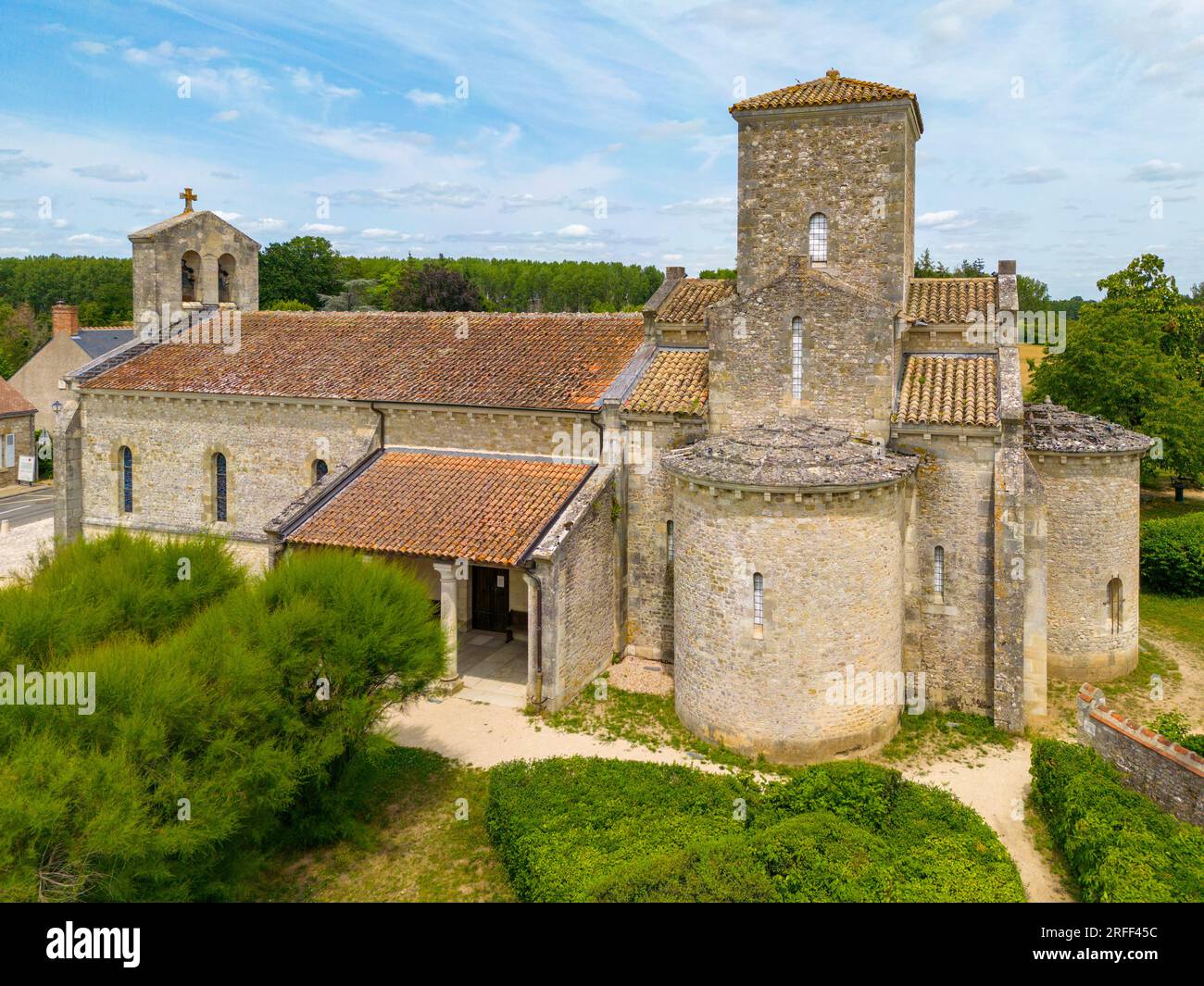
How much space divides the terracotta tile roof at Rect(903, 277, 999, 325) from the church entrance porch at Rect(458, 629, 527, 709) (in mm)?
12954

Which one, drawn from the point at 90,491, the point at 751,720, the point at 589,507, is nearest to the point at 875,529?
the point at 751,720

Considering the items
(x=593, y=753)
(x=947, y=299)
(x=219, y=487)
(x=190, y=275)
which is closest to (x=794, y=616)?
(x=593, y=753)

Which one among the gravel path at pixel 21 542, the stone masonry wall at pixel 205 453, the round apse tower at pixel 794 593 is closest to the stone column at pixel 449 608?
the round apse tower at pixel 794 593

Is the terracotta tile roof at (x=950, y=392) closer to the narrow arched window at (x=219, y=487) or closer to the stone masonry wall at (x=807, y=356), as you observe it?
the stone masonry wall at (x=807, y=356)

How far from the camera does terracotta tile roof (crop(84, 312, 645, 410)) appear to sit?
23469 millimetres

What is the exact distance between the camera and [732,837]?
1241cm

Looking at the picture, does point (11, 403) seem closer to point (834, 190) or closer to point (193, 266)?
point (193, 266)

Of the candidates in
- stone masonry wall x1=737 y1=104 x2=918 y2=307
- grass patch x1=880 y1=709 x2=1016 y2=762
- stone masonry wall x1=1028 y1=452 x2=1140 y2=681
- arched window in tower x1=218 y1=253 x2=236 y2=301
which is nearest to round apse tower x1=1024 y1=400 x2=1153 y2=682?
stone masonry wall x1=1028 y1=452 x2=1140 y2=681

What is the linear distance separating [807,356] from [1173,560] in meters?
19.2

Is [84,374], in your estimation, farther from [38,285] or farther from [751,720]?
[38,285]

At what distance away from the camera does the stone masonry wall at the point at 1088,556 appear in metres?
21.0

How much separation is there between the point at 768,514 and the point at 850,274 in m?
7.54

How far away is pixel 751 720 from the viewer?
56.5ft

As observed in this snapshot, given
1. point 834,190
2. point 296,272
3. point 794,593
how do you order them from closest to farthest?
point 794,593, point 834,190, point 296,272
